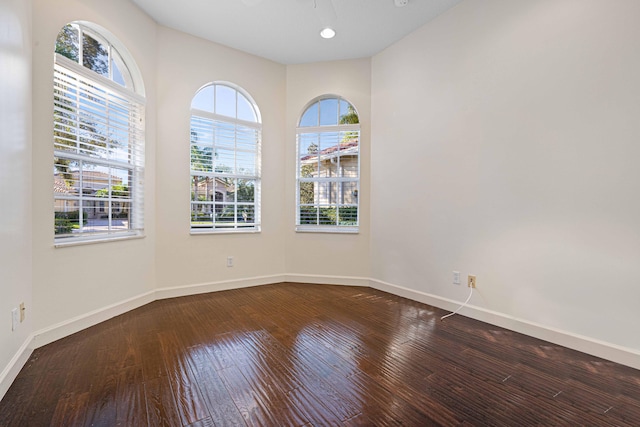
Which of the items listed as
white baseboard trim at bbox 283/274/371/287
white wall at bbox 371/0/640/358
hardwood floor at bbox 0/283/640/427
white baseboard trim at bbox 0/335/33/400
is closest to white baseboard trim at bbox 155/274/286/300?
white baseboard trim at bbox 283/274/371/287

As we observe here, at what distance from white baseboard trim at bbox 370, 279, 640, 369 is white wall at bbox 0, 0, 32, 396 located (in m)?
3.37

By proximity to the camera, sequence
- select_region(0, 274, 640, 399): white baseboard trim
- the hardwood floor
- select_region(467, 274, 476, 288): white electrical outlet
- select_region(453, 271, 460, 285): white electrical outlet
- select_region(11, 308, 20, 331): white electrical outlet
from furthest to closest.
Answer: select_region(453, 271, 460, 285): white electrical outlet < select_region(467, 274, 476, 288): white electrical outlet < select_region(0, 274, 640, 399): white baseboard trim < select_region(11, 308, 20, 331): white electrical outlet < the hardwood floor

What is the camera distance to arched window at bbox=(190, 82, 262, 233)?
3.53m

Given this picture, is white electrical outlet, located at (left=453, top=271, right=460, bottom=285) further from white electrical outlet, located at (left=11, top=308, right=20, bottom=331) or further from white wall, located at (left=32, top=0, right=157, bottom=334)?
white electrical outlet, located at (left=11, top=308, right=20, bottom=331)

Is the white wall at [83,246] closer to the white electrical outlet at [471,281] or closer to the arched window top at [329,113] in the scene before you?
the arched window top at [329,113]

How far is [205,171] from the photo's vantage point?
11.8 feet

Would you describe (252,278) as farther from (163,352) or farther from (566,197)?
(566,197)

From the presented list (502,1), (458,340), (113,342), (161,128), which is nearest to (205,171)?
(161,128)


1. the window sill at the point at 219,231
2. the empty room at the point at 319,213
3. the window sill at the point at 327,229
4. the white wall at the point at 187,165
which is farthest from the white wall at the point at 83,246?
the window sill at the point at 327,229

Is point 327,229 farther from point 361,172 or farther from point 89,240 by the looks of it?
point 89,240

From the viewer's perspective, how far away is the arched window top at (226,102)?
11.7ft

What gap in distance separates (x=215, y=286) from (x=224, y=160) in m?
1.61

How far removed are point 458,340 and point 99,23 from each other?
4.11 m

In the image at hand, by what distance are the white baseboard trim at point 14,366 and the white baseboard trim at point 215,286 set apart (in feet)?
4.11
